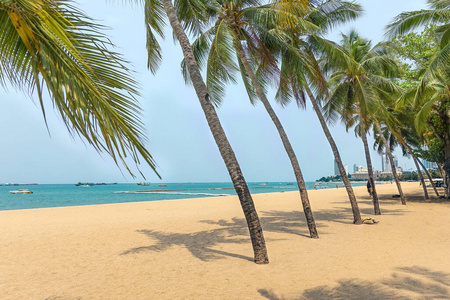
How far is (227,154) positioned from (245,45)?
207 inches

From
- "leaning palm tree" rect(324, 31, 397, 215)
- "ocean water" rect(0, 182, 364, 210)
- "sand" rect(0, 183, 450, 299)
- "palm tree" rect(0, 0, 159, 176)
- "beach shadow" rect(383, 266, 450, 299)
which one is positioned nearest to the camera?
"palm tree" rect(0, 0, 159, 176)

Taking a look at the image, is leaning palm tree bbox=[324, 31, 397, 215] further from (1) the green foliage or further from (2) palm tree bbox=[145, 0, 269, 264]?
(2) palm tree bbox=[145, 0, 269, 264]

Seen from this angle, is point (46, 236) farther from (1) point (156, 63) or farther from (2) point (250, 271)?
(2) point (250, 271)

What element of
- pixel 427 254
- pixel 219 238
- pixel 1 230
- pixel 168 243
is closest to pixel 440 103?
pixel 427 254

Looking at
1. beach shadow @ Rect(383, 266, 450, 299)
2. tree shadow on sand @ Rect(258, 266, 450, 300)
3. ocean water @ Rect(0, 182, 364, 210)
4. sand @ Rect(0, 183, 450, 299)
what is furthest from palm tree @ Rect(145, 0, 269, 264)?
ocean water @ Rect(0, 182, 364, 210)

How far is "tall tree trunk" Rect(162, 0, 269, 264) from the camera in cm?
634

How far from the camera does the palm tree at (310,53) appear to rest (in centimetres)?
967

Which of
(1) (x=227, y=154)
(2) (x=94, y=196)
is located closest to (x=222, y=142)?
(1) (x=227, y=154)

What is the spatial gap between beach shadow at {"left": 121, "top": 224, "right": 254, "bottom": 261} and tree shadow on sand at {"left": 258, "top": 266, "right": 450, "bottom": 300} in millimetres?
2174

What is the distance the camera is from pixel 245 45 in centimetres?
1020

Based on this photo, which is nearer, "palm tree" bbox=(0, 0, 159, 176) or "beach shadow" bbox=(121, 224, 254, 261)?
"palm tree" bbox=(0, 0, 159, 176)

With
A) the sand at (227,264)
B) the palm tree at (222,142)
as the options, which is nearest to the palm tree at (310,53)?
the sand at (227,264)

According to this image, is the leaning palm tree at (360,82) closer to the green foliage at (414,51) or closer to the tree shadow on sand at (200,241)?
the green foliage at (414,51)

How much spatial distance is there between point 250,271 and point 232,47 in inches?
241
